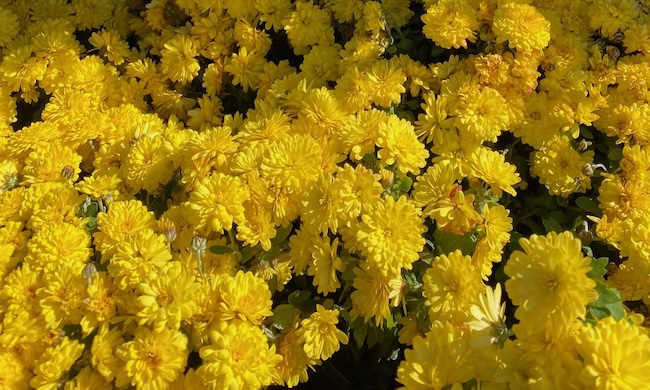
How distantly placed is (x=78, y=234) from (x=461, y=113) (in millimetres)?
1295

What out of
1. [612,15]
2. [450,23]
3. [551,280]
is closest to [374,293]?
[551,280]

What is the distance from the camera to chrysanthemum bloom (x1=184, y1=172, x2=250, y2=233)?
1.73 metres

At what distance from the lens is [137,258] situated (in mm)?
1642

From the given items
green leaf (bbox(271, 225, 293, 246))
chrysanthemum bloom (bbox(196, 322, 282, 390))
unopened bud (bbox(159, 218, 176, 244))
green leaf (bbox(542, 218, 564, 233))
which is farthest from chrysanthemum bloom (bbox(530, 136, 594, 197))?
unopened bud (bbox(159, 218, 176, 244))

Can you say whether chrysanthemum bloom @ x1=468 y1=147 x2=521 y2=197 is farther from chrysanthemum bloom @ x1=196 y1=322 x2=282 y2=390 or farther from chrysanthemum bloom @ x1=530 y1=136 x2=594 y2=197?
chrysanthemum bloom @ x1=196 y1=322 x2=282 y2=390

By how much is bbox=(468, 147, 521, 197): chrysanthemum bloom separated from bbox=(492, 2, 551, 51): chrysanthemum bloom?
52 centimetres

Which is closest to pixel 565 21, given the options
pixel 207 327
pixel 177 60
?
pixel 177 60

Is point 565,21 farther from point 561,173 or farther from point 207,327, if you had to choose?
point 207,327

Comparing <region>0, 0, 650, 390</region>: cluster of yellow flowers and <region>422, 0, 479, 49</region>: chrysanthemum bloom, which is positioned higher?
<region>422, 0, 479, 49</region>: chrysanthemum bloom

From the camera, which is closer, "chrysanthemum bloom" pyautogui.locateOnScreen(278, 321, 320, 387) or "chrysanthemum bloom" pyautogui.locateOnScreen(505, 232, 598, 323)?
"chrysanthemum bloom" pyautogui.locateOnScreen(505, 232, 598, 323)

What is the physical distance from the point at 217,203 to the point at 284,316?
0.38 metres

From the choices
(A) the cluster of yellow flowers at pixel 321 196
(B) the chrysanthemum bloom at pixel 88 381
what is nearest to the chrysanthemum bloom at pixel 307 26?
Result: (A) the cluster of yellow flowers at pixel 321 196

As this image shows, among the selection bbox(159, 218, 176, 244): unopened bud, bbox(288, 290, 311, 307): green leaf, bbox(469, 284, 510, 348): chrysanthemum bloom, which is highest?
Answer: bbox(469, 284, 510, 348): chrysanthemum bloom

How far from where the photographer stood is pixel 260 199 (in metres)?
1.79
